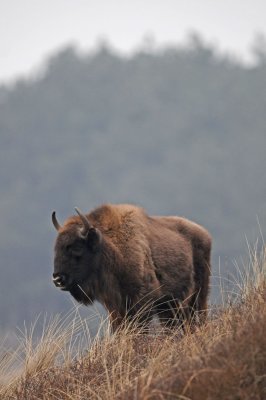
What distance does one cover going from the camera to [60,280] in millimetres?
11914

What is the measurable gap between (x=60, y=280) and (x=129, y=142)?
129 meters

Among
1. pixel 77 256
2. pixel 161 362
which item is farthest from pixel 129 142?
pixel 161 362

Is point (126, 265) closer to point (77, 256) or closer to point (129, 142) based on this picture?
point (77, 256)

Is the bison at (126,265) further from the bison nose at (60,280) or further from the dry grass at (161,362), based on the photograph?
the dry grass at (161,362)

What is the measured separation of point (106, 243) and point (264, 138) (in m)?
123

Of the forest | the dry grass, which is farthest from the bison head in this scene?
the forest

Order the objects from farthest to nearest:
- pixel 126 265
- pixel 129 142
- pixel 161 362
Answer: pixel 129 142 → pixel 126 265 → pixel 161 362

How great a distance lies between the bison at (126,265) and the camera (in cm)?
1175

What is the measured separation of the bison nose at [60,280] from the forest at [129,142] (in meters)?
88.7

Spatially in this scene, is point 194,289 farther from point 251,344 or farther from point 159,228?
point 251,344

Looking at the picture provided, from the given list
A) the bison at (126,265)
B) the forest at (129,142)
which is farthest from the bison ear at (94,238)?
the forest at (129,142)

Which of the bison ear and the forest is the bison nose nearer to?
the bison ear

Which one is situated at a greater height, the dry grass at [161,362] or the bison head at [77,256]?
the bison head at [77,256]

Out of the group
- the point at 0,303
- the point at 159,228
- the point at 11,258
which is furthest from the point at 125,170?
the point at 159,228
